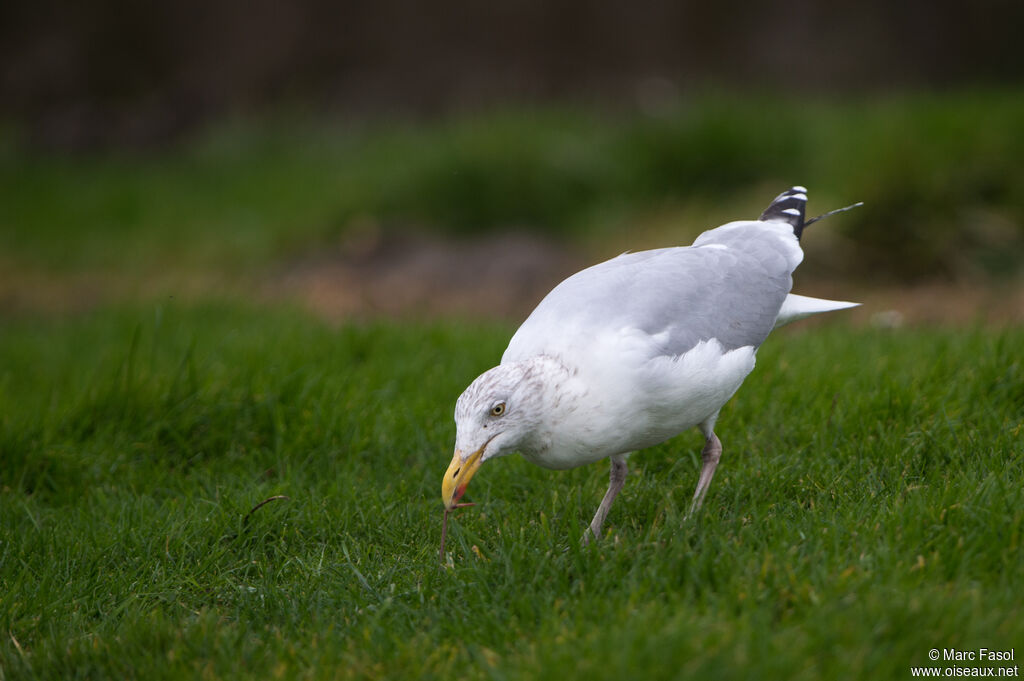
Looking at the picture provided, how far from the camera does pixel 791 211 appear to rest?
4.35 m

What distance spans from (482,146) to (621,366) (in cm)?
613

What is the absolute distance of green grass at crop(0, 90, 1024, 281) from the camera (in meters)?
7.30

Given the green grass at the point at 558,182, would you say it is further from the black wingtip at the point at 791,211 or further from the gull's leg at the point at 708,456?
the gull's leg at the point at 708,456

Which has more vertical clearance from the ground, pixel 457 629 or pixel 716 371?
pixel 716 371

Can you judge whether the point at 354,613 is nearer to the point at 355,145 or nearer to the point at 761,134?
the point at 761,134

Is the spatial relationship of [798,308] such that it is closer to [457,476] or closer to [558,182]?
[457,476]

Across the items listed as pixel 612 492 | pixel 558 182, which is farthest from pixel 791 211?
pixel 558 182

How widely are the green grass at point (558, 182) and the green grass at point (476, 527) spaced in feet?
6.79

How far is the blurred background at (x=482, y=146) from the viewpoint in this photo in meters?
7.41

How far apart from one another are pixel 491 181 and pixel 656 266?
17.3 ft

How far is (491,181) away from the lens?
8750mm

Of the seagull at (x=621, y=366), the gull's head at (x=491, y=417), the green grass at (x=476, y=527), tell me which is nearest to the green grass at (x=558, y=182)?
the green grass at (x=476, y=527)

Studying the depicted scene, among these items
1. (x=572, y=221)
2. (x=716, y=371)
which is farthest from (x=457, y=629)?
(x=572, y=221)

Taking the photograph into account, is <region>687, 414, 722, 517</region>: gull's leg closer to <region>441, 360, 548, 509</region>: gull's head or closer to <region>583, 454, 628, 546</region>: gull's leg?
<region>583, 454, 628, 546</region>: gull's leg
